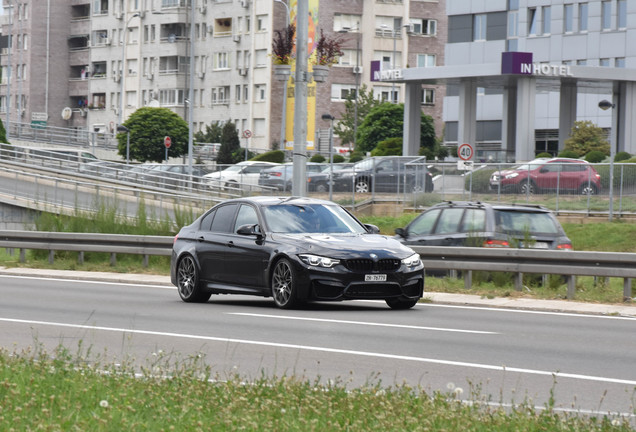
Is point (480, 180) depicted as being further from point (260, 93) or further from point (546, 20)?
point (260, 93)

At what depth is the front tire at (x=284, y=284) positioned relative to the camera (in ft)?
56.6

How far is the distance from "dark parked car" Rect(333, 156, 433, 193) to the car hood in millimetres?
28300

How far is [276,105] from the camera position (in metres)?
108

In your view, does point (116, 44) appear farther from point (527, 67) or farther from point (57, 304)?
point (57, 304)

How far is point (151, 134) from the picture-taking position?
292 feet

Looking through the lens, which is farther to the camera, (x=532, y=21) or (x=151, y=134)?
(x=151, y=134)

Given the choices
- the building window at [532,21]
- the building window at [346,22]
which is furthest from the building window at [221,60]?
the building window at [532,21]

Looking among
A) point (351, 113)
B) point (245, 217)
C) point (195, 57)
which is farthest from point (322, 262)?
point (195, 57)

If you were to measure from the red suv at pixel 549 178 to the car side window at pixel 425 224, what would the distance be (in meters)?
17.4

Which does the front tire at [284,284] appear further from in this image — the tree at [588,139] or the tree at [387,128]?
the tree at [387,128]

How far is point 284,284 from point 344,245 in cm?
100

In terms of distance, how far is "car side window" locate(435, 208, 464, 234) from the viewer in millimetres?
23078

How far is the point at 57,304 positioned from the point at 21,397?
10558 millimetres

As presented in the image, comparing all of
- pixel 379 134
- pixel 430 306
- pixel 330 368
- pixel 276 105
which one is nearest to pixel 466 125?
pixel 379 134
